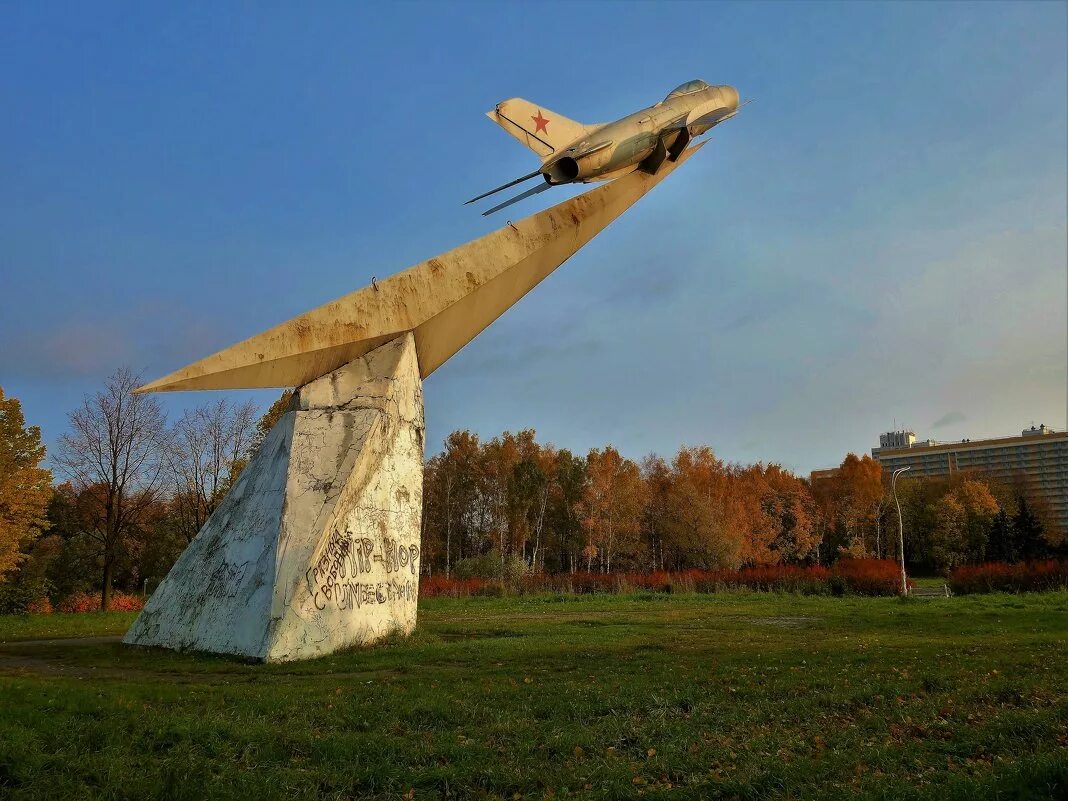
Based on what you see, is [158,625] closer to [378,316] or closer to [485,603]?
[378,316]

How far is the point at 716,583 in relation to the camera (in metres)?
32.5

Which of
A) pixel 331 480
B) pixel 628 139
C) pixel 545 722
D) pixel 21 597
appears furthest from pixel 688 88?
pixel 21 597

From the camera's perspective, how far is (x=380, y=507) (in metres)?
13.6

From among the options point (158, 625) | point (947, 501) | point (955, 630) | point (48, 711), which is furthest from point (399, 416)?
point (947, 501)

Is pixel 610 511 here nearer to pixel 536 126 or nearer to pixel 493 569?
pixel 493 569

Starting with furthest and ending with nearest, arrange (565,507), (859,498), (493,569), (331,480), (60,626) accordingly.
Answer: (859,498) < (565,507) < (493,569) < (60,626) < (331,480)

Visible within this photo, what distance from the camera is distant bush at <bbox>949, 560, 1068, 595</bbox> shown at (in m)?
26.9

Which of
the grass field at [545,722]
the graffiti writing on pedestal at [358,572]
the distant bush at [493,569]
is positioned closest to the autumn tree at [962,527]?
the distant bush at [493,569]

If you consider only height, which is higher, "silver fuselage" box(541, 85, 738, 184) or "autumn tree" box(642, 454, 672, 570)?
"silver fuselage" box(541, 85, 738, 184)

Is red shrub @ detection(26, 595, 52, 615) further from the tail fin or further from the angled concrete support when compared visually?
the tail fin

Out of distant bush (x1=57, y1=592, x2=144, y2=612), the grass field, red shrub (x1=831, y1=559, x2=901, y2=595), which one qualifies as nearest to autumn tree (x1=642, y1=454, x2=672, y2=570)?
red shrub (x1=831, y1=559, x2=901, y2=595)

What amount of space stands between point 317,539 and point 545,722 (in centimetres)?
626

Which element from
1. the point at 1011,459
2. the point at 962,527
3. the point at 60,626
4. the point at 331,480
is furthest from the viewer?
the point at 1011,459

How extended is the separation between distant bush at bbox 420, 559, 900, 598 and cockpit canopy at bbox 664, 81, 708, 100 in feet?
63.0
